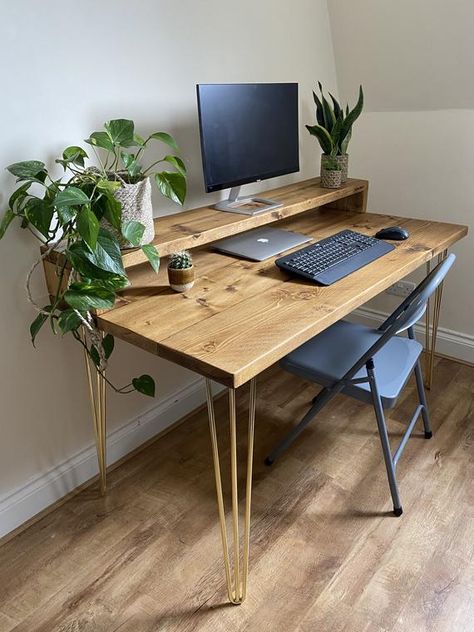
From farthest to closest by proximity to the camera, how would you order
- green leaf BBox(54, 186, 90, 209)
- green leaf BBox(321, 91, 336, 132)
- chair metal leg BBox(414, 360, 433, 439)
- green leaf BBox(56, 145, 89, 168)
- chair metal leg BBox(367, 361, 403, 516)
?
green leaf BBox(321, 91, 336, 132) < chair metal leg BBox(414, 360, 433, 439) < chair metal leg BBox(367, 361, 403, 516) < green leaf BBox(56, 145, 89, 168) < green leaf BBox(54, 186, 90, 209)

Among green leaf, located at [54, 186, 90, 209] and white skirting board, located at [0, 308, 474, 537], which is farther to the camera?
white skirting board, located at [0, 308, 474, 537]

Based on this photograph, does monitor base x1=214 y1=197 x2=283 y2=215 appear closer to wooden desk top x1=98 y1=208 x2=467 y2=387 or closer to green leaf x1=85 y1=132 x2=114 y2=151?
wooden desk top x1=98 y1=208 x2=467 y2=387

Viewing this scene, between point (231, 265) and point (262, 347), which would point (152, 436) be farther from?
point (262, 347)

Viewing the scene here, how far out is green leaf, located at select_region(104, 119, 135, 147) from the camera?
134 centimetres

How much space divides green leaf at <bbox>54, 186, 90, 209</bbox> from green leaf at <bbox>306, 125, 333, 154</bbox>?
116cm

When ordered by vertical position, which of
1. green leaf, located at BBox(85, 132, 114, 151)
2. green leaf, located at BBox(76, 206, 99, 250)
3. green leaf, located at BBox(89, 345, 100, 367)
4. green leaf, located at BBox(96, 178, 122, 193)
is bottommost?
green leaf, located at BBox(89, 345, 100, 367)

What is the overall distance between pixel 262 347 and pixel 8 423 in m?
0.91

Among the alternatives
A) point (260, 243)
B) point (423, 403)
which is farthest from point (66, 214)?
point (423, 403)

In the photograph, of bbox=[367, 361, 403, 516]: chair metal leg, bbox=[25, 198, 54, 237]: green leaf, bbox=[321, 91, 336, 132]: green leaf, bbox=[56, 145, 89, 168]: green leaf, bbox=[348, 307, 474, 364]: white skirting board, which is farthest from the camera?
bbox=[348, 307, 474, 364]: white skirting board

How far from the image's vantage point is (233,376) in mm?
1037

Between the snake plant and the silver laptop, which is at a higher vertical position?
the snake plant

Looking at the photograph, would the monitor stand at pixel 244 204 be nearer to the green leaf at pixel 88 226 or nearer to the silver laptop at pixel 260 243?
the silver laptop at pixel 260 243

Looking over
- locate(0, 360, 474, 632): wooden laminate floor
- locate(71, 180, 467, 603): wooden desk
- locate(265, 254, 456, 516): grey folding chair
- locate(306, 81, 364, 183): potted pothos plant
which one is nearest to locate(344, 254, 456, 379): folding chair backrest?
locate(265, 254, 456, 516): grey folding chair

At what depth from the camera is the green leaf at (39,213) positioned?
1232 mm
